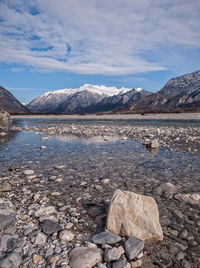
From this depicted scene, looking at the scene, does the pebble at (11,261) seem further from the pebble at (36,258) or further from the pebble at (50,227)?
the pebble at (50,227)

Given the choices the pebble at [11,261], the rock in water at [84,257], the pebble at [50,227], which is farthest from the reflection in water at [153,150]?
the pebble at [11,261]

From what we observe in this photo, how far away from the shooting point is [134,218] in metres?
3.66

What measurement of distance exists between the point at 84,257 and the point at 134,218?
1.18m

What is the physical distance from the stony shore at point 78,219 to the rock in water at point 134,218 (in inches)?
7.7

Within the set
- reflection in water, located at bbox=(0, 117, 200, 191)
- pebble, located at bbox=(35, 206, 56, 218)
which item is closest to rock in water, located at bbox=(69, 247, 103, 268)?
Answer: pebble, located at bbox=(35, 206, 56, 218)

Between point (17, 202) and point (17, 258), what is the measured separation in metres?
2.34

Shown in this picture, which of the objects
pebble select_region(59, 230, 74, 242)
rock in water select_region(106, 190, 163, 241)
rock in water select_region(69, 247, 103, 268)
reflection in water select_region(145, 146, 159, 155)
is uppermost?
rock in water select_region(106, 190, 163, 241)

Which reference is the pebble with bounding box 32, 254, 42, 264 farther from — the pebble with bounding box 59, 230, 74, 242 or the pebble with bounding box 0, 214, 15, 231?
the pebble with bounding box 0, 214, 15, 231

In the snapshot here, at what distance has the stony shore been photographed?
10.2 ft

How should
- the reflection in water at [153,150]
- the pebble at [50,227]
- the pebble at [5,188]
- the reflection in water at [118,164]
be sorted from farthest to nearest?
the reflection in water at [153,150] < the reflection in water at [118,164] < the pebble at [5,188] < the pebble at [50,227]

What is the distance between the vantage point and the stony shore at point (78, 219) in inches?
122

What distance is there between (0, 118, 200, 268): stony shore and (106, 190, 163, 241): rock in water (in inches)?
7.7

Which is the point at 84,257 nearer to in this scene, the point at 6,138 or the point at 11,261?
the point at 11,261

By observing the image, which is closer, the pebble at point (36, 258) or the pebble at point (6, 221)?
the pebble at point (36, 258)
